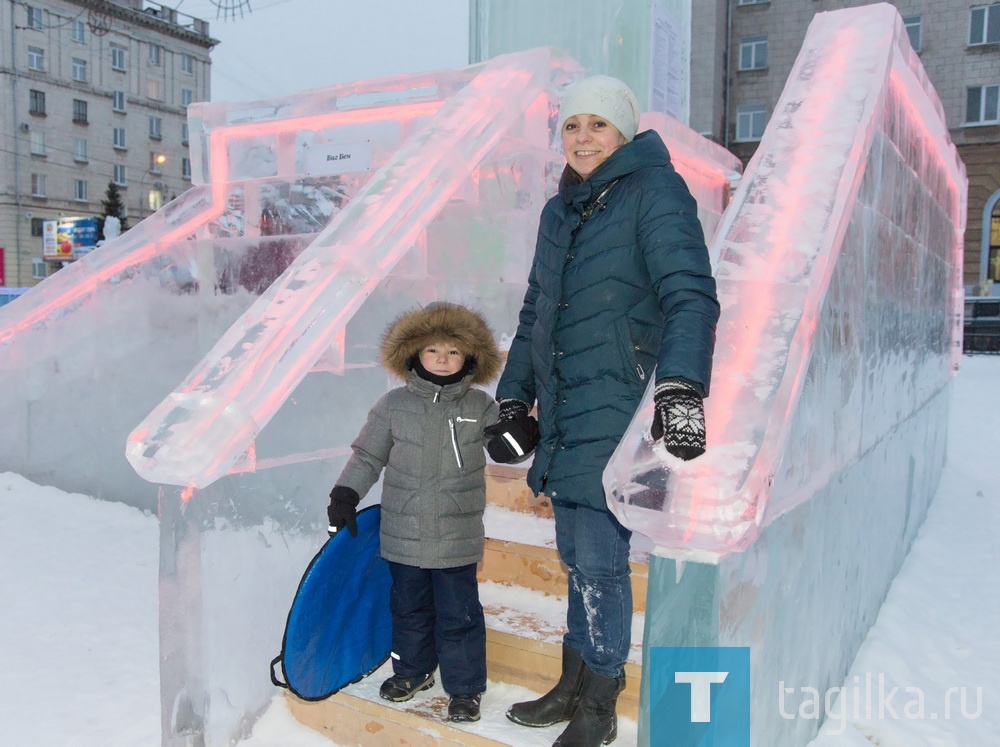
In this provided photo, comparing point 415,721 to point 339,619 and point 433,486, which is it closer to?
point 339,619

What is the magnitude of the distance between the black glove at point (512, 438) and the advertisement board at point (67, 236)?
32.7m

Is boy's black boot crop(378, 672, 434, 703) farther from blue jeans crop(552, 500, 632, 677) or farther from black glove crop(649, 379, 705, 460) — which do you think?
black glove crop(649, 379, 705, 460)

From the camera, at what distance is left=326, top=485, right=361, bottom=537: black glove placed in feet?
8.52

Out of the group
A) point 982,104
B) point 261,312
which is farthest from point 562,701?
point 982,104

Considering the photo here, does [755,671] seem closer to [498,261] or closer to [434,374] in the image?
[434,374]

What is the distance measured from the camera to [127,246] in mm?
5234

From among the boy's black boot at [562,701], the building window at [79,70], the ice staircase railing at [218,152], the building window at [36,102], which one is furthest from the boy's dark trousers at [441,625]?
the building window at [79,70]

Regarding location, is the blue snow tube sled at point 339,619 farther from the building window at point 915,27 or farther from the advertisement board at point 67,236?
the advertisement board at point 67,236

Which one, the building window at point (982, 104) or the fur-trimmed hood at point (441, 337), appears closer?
the fur-trimmed hood at point (441, 337)

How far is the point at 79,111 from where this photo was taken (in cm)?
4175

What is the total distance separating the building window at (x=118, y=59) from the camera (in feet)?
142

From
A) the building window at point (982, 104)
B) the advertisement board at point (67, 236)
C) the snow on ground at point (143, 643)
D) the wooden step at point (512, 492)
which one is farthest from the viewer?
the advertisement board at point (67, 236)

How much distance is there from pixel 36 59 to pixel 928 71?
1517 inches

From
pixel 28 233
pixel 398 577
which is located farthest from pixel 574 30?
pixel 28 233
